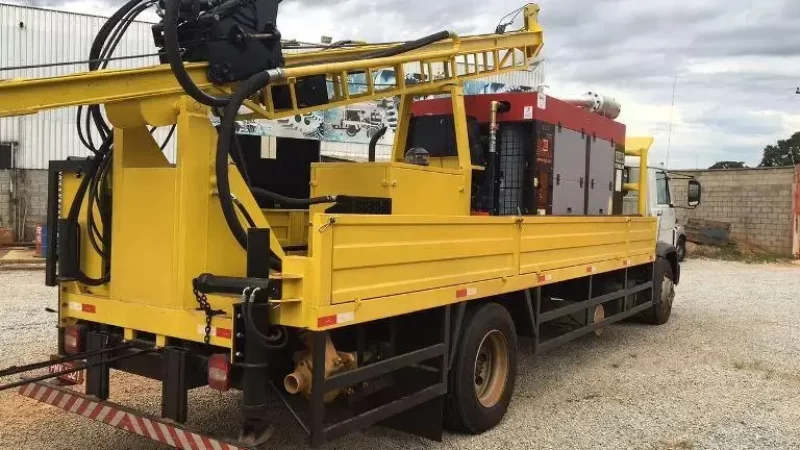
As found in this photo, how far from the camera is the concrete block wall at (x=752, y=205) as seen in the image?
22.4 m

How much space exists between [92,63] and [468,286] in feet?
9.15

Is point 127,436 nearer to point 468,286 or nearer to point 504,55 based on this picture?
point 468,286

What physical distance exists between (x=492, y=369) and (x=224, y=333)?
2378mm

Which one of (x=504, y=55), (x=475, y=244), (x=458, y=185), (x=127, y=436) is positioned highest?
(x=504, y=55)

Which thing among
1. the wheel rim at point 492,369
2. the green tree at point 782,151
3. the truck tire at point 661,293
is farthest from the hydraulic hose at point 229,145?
the green tree at point 782,151

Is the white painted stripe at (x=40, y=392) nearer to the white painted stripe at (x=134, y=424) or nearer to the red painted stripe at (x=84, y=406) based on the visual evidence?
the red painted stripe at (x=84, y=406)

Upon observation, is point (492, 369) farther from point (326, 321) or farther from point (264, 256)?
point (264, 256)

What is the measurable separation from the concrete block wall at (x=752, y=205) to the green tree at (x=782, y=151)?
4195 centimetres

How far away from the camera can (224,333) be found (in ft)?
11.9

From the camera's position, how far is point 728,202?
23766mm

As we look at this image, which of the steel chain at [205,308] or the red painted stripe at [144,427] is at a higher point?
the steel chain at [205,308]

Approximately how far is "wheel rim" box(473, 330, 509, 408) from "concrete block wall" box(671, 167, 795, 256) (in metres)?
19.9

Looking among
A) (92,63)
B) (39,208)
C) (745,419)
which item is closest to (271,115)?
(92,63)

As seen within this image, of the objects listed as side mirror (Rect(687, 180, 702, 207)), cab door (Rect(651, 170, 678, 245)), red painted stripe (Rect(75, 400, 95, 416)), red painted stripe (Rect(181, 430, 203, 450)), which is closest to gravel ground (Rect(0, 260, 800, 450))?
red painted stripe (Rect(75, 400, 95, 416))
